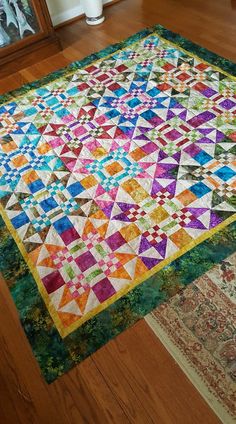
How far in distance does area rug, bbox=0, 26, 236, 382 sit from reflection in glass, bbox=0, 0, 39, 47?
376 millimetres

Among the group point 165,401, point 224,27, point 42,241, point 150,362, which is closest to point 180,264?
point 150,362

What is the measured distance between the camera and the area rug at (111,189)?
1396 millimetres

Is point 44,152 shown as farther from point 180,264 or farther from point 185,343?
point 185,343

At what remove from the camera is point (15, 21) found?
2385mm

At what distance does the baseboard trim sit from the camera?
2.89 meters

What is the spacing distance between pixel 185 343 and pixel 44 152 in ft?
4.13

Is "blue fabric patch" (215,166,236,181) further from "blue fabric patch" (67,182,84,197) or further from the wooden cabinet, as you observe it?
the wooden cabinet

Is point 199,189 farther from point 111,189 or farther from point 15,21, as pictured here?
point 15,21

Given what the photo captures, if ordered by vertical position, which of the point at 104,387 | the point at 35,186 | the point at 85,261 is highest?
the point at 35,186

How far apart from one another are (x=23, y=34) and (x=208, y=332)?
7.47 feet

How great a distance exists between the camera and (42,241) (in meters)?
1.60

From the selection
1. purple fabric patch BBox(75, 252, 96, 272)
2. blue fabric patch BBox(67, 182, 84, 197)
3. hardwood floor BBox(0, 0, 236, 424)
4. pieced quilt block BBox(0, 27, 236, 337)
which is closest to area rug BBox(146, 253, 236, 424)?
hardwood floor BBox(0, 0, 236, 424)

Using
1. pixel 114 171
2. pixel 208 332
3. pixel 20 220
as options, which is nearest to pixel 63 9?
pixel 114 171

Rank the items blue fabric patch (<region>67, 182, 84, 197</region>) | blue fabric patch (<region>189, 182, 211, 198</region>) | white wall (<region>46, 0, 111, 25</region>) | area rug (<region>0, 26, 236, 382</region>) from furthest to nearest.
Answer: white wall (<region>46, 0, 111, 25</region>)
blue fabric patch (<region>67, 182, 84, 197</region>)
blue fabric patch (<region>189, 182, 211, 198</region>)
area rug (<region>0, 26, 236, 382</region>)
